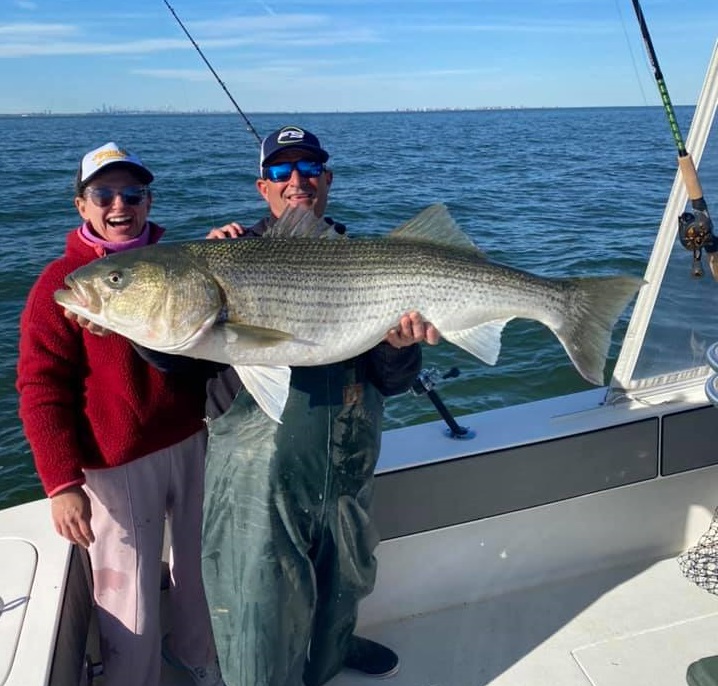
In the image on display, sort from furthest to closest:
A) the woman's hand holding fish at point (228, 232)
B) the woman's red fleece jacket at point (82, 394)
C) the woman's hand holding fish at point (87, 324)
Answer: the woman's hand holding fish at point (228, 232) → the woman's red fleece jacket at point (82, 394) → the woman's hand holding fish at point (87, 324)

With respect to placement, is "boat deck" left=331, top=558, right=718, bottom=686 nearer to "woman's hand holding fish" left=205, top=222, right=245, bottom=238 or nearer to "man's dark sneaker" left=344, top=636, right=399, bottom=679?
"man's dark sneaker" left=344, top=636, right=399, bottom=679

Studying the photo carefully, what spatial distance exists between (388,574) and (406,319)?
1.60 metres

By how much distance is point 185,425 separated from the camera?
9.52 ft

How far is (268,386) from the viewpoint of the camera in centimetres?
242

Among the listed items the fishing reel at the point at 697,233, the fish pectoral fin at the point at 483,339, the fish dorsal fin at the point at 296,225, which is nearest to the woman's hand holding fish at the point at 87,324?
the fish dorsal fin at the point at 296,225

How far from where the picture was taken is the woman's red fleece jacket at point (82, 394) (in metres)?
2.63

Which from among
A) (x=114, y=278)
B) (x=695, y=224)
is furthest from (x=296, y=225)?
(x=695, y=224)

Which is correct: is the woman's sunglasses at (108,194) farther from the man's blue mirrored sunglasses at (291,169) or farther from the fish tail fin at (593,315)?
the fish tail fin at (593,315)

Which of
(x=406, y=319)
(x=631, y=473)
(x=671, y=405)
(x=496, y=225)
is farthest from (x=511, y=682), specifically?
(x=496, y=225)

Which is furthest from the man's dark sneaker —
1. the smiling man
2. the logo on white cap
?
the logo on white cap

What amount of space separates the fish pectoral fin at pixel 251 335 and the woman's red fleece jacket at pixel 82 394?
1.74ft

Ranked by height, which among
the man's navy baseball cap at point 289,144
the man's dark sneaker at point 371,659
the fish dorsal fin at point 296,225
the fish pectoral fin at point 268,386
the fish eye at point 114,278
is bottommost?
the man's dark sneaker at point 371,659

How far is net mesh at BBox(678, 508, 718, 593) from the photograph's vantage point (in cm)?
360

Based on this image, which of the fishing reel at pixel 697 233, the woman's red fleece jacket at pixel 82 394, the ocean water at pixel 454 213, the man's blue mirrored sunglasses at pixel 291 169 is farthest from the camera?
the ocean water at pixel 454 213
